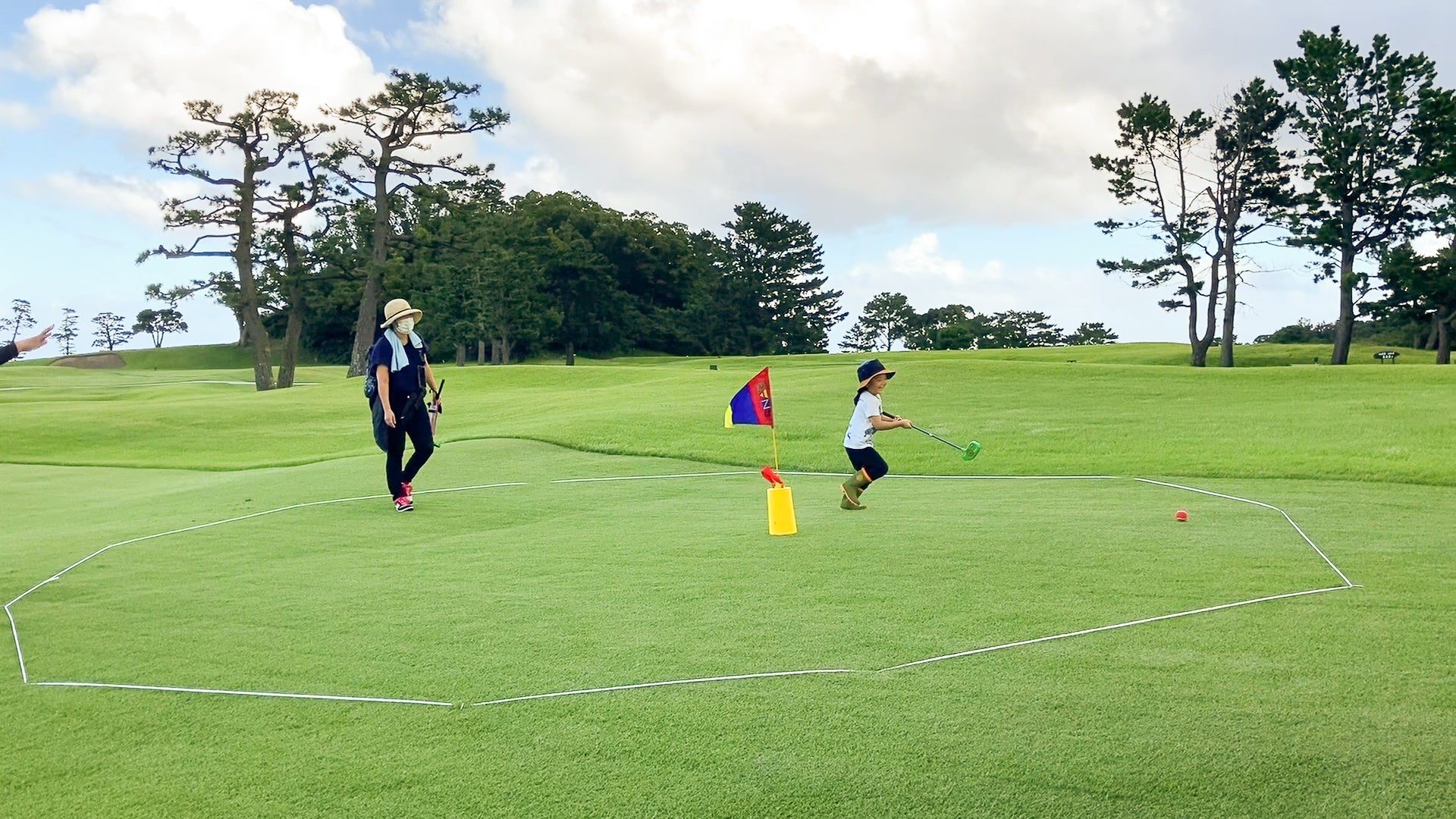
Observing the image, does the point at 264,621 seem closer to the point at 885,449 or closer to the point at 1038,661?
the point at 1038,661

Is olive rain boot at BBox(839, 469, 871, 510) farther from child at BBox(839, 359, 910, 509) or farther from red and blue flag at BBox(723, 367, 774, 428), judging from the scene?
red and blue flag at BBox(723, 367, 774, 428)

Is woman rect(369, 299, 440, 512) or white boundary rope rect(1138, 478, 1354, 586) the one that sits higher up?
woman rect(369, 299, 440, 512)

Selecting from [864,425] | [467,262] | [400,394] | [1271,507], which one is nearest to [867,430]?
[864,425]

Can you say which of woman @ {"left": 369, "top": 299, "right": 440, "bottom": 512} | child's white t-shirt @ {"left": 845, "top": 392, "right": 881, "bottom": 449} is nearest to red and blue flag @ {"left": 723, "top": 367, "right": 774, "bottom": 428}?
child's white t-shirt @ {"left": 845, "top": 392, "right": 881, "bottom": 449}

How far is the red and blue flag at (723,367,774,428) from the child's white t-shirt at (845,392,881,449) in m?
0.87

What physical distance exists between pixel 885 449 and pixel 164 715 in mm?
13942

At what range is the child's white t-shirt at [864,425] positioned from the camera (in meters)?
10.6

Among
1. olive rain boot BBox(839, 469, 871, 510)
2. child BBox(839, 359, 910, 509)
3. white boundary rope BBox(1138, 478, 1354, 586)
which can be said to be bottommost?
white boundary rope BBox(1138, 478, 1354, 586)

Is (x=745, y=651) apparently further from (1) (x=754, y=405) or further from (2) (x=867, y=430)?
(2) (x=867, y=430)

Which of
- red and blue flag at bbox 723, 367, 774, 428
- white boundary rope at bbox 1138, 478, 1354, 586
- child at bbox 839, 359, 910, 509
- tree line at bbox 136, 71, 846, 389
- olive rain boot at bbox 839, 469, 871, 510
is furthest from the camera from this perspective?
tree line at bbox 136, 71, 846, 389

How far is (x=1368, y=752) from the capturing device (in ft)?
12.5

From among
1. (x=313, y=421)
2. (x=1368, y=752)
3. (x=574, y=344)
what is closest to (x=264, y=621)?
(x=1368, y=752)

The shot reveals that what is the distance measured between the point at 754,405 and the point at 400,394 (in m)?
4.01

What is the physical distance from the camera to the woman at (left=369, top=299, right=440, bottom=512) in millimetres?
11117
